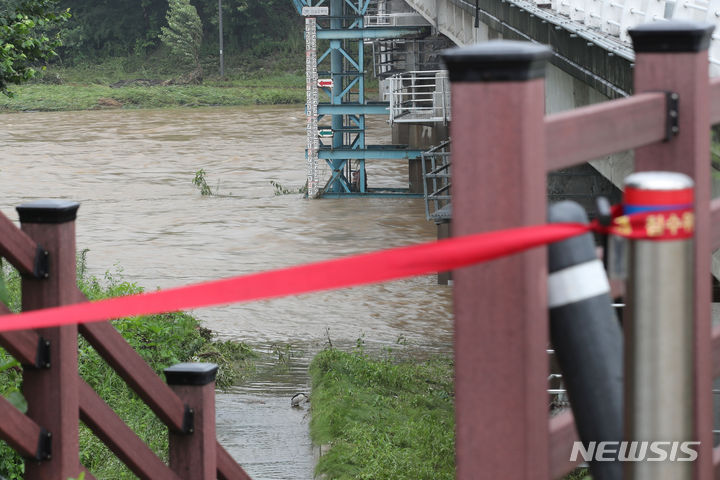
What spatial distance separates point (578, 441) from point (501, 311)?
44 cm

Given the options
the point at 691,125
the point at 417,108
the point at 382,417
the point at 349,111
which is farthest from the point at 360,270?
the point at 349,111

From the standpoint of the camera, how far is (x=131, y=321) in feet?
37.1

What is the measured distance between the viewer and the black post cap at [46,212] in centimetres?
285

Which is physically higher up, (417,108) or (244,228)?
(417,108)

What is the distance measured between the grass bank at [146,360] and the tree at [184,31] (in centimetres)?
4912

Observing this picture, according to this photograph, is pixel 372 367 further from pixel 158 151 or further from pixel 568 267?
pixel 158 151

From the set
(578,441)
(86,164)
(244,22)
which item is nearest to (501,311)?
(578,441)

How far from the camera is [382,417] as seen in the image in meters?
9.42

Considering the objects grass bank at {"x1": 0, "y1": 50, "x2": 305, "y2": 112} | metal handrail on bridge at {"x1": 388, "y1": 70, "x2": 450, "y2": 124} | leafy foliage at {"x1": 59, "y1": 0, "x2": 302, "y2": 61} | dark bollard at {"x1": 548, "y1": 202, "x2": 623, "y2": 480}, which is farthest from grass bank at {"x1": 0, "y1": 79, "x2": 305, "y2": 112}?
dark bollard at {"x1": 548, "y1": 202, "x2": 623, "y2": 480}

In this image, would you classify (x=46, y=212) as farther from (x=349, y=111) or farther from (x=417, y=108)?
(x=349, y=111)

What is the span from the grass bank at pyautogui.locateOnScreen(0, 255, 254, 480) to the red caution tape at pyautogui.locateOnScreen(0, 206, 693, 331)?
5.14 meters

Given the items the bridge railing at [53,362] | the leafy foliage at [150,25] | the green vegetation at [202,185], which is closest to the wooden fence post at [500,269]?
the bridge railing at [53,362]

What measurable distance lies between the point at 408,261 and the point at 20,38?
10.4 metres

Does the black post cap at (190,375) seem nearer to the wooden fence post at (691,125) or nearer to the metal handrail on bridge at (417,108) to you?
the wooden fence post at (691,125)
